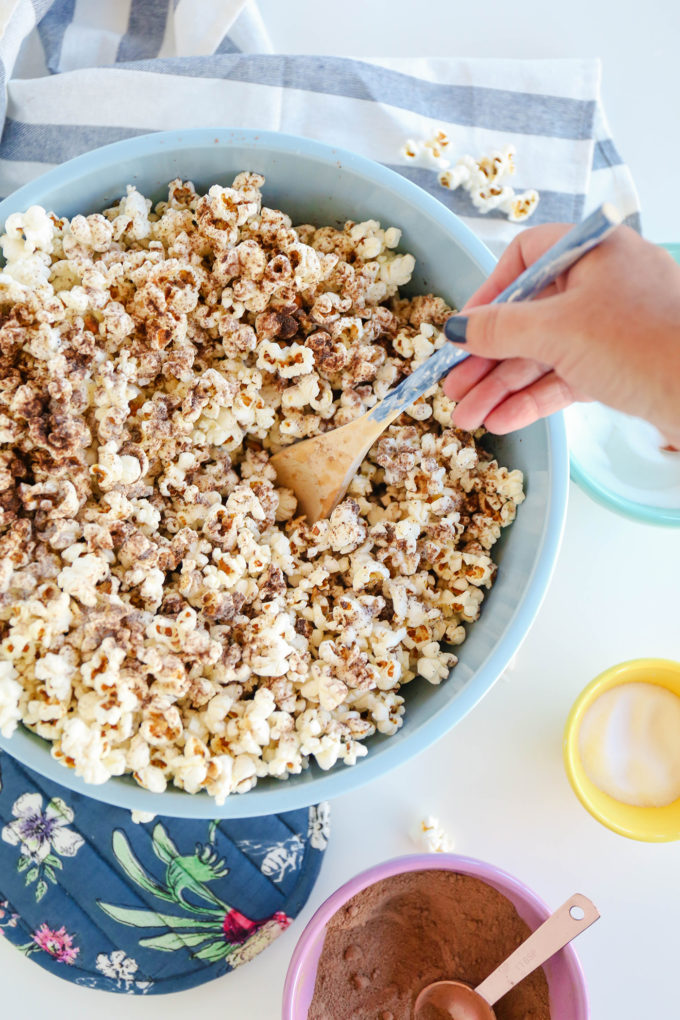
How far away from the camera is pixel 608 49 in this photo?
1344 mm

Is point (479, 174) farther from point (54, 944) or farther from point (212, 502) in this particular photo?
point (54, 944)

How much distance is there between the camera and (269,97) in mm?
1208

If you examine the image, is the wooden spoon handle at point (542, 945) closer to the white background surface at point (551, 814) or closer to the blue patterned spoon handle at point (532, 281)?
the white background surface at point (551, 814)

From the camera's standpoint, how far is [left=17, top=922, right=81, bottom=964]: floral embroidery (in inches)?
44.6

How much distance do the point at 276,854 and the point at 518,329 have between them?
2.62ft

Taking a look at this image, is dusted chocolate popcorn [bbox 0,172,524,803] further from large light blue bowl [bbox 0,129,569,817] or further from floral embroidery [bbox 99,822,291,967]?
floral embroidery [bbox 99,822,291,967]

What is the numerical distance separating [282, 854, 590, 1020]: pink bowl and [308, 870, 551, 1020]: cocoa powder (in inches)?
1.0

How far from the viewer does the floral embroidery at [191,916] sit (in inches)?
44.9

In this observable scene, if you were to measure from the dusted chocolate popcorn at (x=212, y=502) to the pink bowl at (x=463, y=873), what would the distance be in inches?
7.8

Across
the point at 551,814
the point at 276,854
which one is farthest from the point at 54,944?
the point at 551,814

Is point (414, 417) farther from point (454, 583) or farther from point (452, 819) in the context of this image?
point (452, 819)

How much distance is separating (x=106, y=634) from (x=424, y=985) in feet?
2.13

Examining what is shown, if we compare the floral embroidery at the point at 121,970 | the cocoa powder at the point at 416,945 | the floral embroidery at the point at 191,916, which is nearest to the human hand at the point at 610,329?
the cocoa powder at the point at 416,945

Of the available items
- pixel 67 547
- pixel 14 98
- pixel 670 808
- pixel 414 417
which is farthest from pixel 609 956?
pixel 14 98
